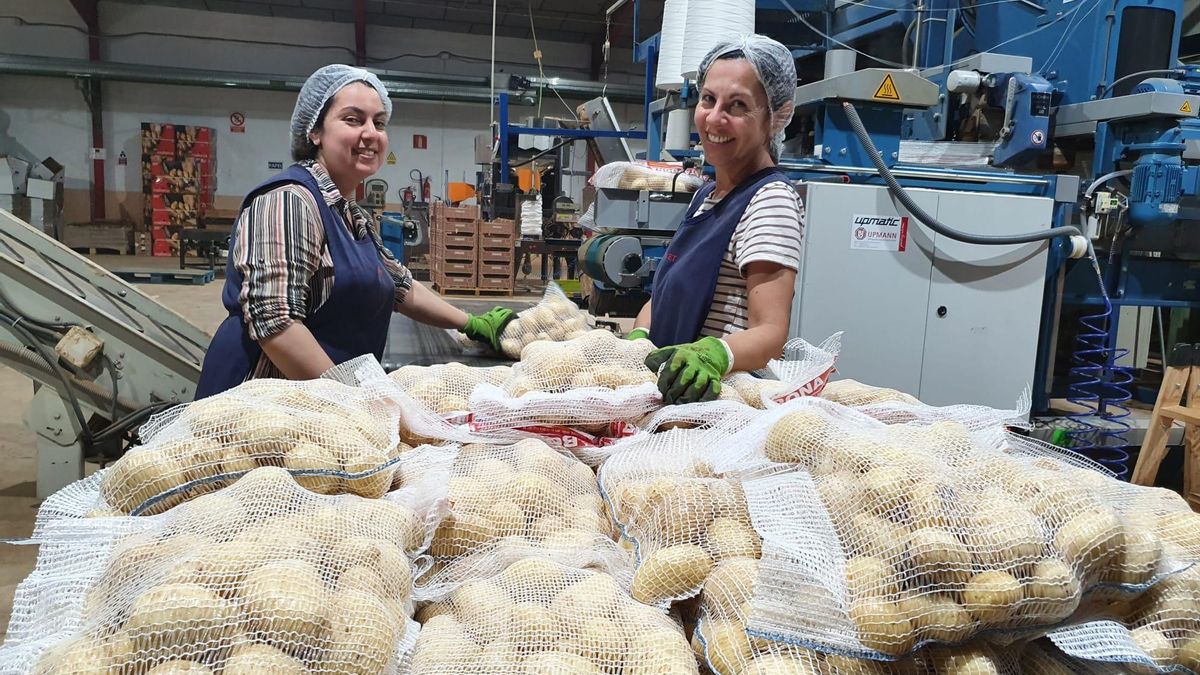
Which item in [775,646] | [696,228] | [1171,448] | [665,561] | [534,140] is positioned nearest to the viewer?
[775,646]

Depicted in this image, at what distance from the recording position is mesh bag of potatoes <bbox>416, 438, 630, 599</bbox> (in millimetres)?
1015

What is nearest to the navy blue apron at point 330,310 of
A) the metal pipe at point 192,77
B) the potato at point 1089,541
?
the potato at point 1089,541

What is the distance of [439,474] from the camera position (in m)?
1.12

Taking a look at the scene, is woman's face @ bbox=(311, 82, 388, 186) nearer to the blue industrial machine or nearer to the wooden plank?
the blue industrial machine

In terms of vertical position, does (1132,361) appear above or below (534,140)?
below

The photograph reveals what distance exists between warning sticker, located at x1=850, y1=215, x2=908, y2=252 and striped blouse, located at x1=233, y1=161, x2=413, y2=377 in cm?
240

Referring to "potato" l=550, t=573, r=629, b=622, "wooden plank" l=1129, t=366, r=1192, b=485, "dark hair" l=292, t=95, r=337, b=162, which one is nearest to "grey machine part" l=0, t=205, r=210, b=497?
"dark hair" l=292, t=95, r=337, b=162

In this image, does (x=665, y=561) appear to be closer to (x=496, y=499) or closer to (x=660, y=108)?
(x=496, y=499)

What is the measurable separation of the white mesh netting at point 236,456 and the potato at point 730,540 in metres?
0.45

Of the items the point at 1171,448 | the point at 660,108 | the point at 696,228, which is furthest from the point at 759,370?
the point at 660,108

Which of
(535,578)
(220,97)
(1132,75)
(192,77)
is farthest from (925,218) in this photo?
(220,97)

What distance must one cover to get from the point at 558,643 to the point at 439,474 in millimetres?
367

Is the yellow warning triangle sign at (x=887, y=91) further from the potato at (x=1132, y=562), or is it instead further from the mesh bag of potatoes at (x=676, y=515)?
the potato at (x=1132, y=562)

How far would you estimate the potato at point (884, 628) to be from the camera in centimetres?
79
